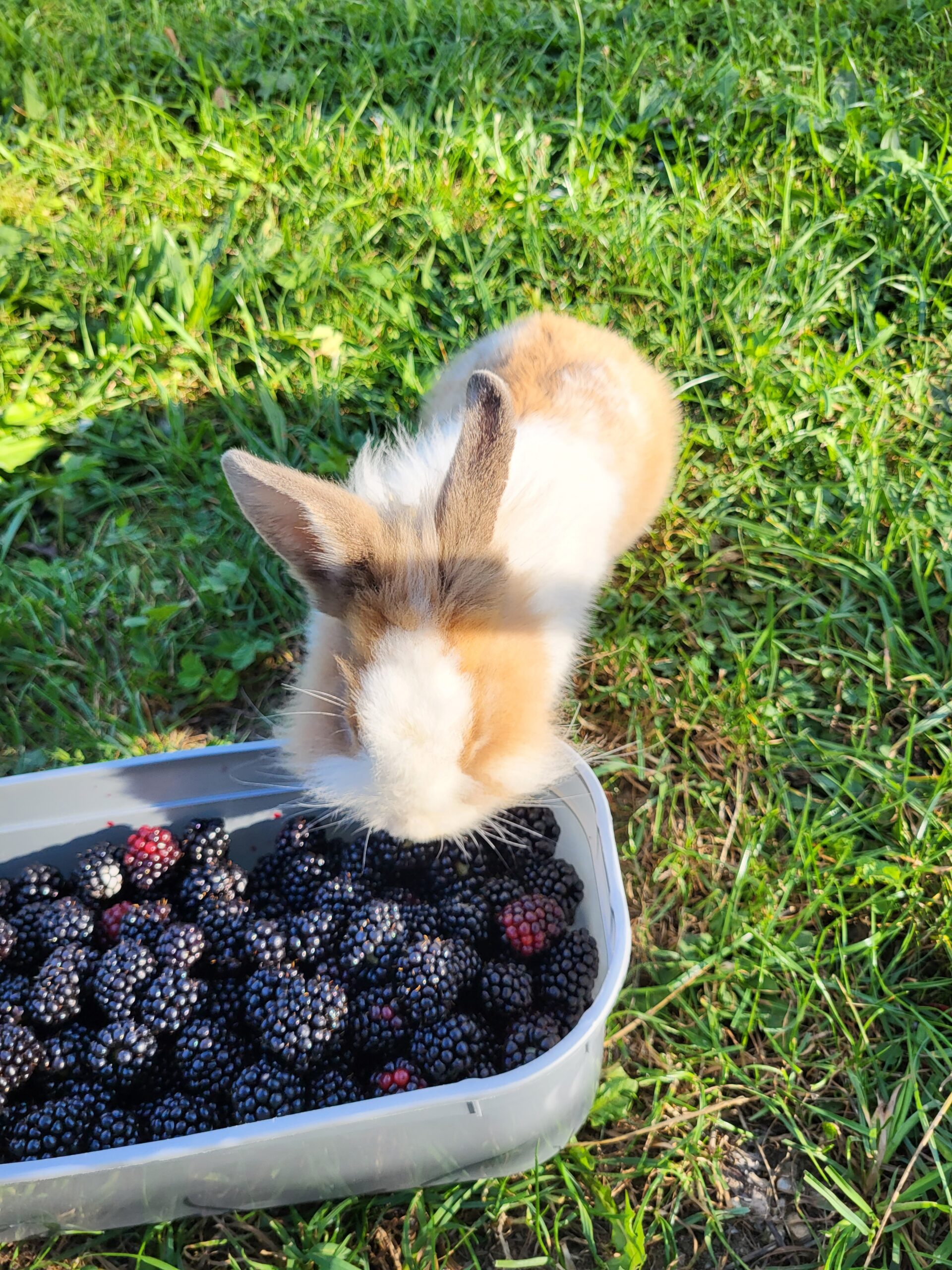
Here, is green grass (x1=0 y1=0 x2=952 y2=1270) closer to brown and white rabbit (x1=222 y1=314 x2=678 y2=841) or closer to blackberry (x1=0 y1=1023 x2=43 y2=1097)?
blackberry (x1=0 y1=1023 x2=43 y2=1097)

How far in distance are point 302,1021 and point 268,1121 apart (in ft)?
0.86

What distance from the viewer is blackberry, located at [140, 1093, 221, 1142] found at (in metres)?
1.97

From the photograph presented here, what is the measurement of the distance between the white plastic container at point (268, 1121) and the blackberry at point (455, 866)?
24 cm

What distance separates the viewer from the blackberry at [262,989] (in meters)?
2.08

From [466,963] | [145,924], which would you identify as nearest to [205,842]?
[145,924]

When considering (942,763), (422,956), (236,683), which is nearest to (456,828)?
(422,956)

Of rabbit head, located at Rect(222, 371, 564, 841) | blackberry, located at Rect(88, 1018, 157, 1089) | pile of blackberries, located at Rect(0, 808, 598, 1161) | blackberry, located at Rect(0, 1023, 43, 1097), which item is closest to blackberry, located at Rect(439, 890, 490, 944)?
pile of blackberries, located at Rect(0, 808, 598, 1161)

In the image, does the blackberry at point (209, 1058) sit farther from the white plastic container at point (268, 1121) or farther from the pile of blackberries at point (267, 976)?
the white plastic container at point (268, 1121)

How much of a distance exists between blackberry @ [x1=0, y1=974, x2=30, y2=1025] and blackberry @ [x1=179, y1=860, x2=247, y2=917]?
1.24 feet

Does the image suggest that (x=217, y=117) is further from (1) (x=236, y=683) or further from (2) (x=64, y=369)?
(1) (x=236, y=683)

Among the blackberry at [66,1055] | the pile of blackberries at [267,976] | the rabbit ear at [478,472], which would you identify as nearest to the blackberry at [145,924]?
the pile of blackberries at [267,976]

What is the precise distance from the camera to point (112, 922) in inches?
91.0

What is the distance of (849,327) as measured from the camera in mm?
3424

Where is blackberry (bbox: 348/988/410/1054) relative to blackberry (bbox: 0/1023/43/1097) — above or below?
above
